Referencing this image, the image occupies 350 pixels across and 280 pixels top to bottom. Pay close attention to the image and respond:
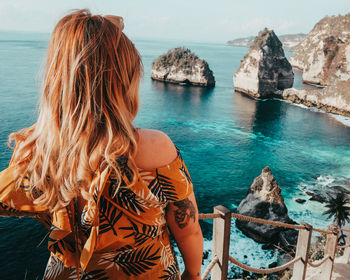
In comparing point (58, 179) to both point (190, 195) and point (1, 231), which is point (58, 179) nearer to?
point (190, 195)

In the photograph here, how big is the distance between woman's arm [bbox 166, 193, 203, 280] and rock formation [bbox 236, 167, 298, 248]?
71.4 feet

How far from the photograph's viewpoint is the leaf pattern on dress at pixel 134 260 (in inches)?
60.3

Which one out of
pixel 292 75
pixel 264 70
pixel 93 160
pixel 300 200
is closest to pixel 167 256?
pixel 93 160

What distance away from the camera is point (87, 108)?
1352 mm

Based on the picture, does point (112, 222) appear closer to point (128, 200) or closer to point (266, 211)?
point (128, 200)

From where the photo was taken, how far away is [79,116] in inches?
54.2

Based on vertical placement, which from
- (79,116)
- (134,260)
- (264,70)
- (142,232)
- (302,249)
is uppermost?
(79,116)

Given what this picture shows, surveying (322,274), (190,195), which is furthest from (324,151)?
(190,195)

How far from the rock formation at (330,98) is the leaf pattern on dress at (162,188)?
62.2m

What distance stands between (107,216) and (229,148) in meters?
37.3

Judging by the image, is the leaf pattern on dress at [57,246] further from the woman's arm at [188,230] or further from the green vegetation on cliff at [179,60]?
the green vegetation on cliff at [179,60]

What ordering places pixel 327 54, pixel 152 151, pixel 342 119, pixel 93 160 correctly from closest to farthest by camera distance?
pixel 93 160 < pixel 152 151 < pixel 342 119 < pixel 327 54

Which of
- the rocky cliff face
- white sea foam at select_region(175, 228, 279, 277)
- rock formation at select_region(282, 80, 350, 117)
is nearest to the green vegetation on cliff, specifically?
rock formation at select_region(282, 80, 350, 117)

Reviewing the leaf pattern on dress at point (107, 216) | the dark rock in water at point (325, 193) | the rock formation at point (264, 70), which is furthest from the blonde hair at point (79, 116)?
the rock formation at point (264, 70)
